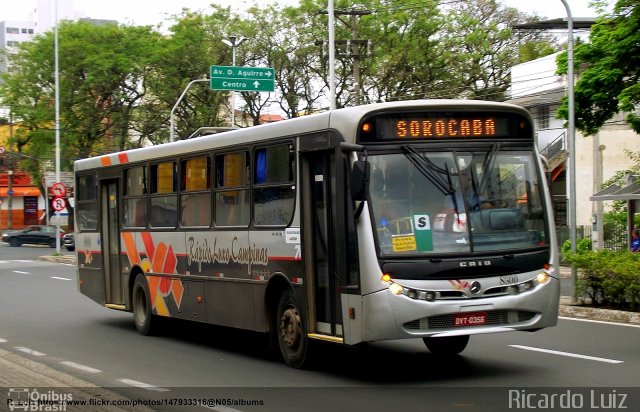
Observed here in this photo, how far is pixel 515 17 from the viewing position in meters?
55.1

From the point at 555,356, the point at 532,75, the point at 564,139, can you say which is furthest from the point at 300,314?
the point at 532,75

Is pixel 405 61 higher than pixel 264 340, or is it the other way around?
pixel 405 61

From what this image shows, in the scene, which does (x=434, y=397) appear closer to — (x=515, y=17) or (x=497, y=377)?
(x=497, y=377)

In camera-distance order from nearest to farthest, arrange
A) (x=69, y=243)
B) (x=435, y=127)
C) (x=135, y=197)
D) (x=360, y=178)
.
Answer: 1. (x=360, y=178)
2. (x=435, y=127)
3. (x=135, y=197)
4. (x=69, y=243)

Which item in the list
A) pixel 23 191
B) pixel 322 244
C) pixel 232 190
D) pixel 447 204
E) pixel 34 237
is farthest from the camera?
pixel 23 191

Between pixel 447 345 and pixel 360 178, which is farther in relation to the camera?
pixel 447 345

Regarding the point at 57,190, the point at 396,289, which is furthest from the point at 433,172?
the point at 57,190

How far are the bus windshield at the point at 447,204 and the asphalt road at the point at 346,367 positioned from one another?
1.44 metres

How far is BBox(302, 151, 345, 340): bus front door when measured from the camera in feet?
33.7

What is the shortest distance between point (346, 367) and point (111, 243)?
6.81 metres

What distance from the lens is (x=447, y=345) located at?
474 inches

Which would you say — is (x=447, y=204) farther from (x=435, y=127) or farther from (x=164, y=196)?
(x=164, y=196)

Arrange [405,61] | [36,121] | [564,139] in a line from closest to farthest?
[564,139] → [405,61] → [36,121]

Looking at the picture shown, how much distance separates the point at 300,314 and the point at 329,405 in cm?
215
